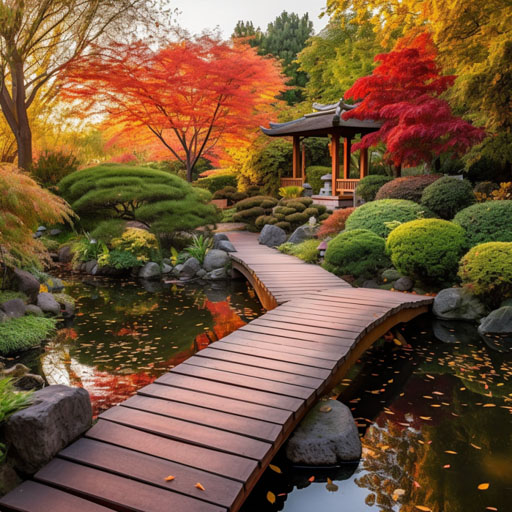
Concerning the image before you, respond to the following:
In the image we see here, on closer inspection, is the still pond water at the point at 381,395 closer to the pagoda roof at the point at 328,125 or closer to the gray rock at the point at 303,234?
the gray rock at the point at 303,234

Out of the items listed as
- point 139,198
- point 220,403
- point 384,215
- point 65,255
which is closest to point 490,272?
point 384,215

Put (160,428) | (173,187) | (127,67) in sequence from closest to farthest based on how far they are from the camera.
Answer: (160,428) → (173,187) → (127,67)

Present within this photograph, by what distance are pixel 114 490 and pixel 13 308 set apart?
15.4ft

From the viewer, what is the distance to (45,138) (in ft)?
60.5

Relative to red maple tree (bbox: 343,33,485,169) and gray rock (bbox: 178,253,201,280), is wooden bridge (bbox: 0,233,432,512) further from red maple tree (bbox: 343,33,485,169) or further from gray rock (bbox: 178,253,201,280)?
red maple tree (bbox: 343,33,485,169)

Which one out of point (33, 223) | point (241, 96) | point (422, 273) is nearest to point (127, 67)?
point (241, 96)

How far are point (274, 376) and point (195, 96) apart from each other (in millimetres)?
13903

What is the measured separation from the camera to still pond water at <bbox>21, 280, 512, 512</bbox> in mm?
3124

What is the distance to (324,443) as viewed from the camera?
11.4 feet

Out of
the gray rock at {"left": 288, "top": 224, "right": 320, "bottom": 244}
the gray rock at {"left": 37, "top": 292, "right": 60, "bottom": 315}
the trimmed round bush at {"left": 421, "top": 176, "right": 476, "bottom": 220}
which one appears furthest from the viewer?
the gray rock at {"left": 288, "top": 224, "right": 320, "bottom": 244}

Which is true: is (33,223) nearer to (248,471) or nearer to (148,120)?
(248,471)

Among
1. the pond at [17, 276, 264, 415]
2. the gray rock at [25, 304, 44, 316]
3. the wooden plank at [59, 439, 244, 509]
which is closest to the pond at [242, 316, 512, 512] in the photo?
the wooden plank at [59, 439, 244, 509]

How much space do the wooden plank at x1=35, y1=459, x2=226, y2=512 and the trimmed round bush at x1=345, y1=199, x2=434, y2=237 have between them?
756 centimetres

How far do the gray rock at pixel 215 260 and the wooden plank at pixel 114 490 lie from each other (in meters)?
8.14
